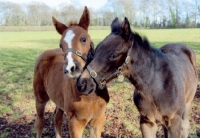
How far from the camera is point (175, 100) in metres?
2.52

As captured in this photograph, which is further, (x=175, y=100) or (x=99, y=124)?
(x=99, y=124)

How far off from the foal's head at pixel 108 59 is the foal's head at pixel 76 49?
25 cm

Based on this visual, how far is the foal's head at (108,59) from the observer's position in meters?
2.14

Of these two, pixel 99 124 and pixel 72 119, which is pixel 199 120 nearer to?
pixel 99 124

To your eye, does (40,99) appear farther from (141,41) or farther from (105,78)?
(141,41)

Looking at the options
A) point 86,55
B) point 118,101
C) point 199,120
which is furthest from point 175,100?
point 118,101

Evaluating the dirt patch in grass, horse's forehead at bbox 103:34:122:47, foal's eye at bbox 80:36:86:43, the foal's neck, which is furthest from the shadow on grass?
horse's forehead at bbox 103:34:122:47

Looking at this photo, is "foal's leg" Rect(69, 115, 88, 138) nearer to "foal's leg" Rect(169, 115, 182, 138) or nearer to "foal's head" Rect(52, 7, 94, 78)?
"foal's head" Rect(52, 7, 94, 78)

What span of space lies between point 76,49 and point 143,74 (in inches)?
30.5

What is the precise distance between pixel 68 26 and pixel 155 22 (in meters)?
63.5

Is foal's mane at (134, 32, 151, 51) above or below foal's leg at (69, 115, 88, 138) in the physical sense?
above

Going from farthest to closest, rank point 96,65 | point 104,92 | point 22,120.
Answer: point 22,120 < point 104,92 < point 96,65

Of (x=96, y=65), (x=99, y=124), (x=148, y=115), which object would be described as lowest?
(x=99, y=124)

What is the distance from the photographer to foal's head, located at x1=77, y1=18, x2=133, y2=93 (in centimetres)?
214
